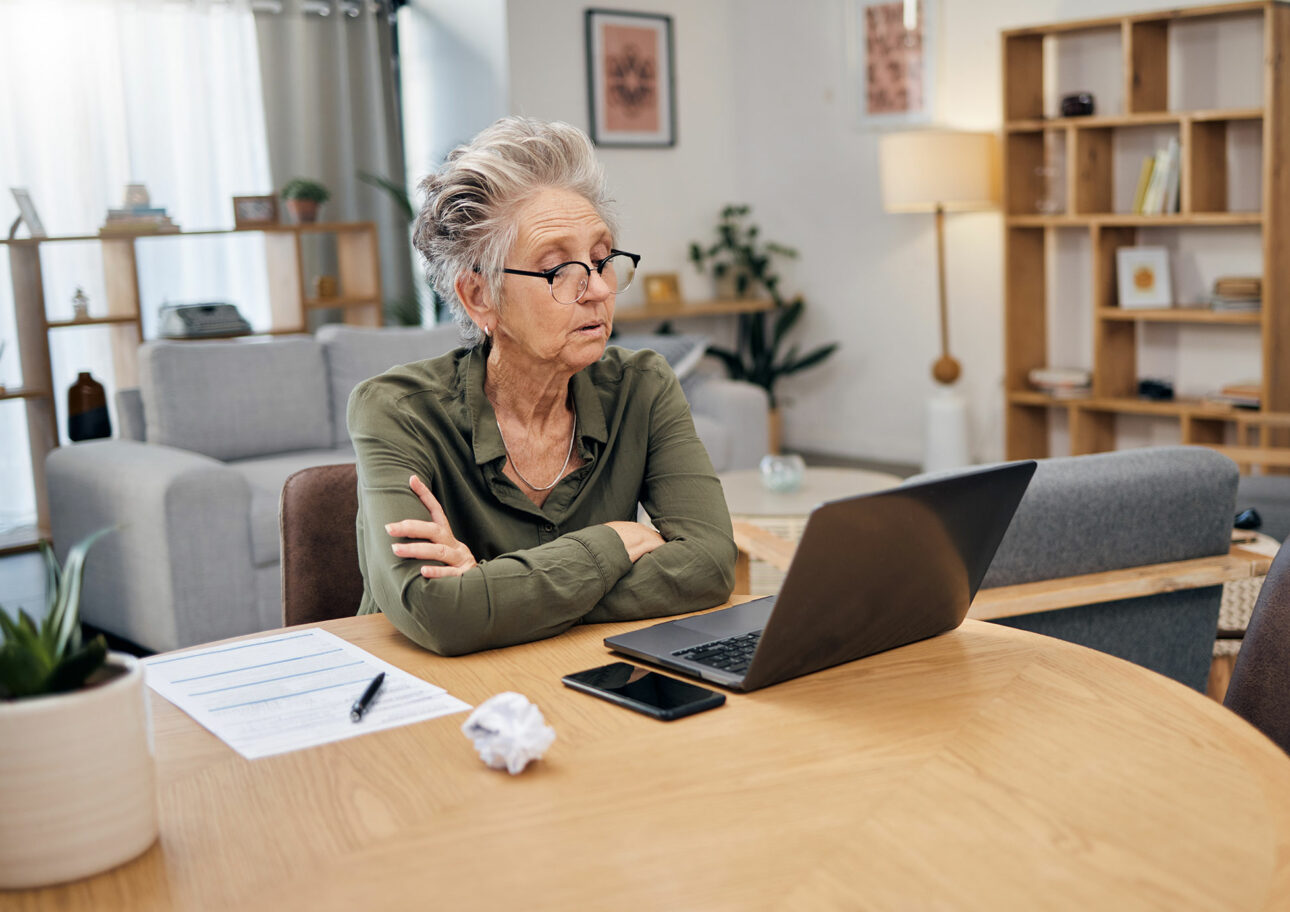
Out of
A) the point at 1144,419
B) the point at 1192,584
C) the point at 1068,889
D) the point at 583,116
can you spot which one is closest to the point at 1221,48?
the point at 1144,419

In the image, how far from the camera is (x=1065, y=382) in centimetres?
515

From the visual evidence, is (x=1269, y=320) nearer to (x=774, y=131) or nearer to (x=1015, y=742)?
(x=774, y=131)

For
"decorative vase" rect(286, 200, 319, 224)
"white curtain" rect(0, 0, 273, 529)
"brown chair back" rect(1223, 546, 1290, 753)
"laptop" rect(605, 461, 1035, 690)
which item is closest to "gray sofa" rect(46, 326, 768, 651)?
"decorative vase" rect(286, 200, 319, 224)

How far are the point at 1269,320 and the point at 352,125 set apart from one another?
4.01m

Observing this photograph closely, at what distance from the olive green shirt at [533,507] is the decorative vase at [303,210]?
152 inches

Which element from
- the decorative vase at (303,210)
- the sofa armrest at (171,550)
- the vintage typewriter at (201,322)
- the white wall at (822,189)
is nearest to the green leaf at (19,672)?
the sofa armrest at (171,550)

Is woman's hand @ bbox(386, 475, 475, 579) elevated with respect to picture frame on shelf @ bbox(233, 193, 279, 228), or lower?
lower

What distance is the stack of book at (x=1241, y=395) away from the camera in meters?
4.57

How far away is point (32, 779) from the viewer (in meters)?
0.79

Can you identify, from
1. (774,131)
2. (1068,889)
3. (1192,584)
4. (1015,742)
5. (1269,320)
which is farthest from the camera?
(774,131)

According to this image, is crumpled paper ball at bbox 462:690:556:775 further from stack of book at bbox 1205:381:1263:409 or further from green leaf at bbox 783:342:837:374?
green leaf at bbox 783:342:837:374

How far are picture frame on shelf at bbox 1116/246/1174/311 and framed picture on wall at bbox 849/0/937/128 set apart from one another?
4.17 ft

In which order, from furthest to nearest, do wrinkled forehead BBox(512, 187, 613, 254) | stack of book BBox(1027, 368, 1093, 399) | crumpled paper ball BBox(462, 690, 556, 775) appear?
stack of book BBox(1027, 368, 1093, 399) < wrinkled forehead BBox(512, 187, 613, 254) < crumpled paper ball BBox(462, 690, 556, 775)

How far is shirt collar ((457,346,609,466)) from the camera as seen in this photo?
5.21 ft
